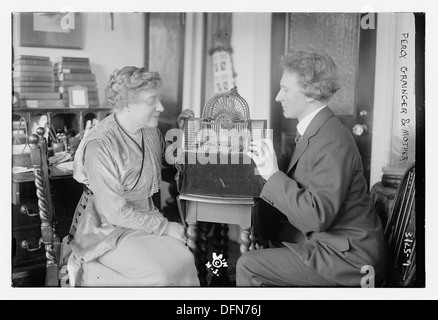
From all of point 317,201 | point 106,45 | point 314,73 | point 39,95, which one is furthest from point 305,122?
point 39,95

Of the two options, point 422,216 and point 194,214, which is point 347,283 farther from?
point 194,214

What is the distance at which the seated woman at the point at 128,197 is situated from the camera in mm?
1934

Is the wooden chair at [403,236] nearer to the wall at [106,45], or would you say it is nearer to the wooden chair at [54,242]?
the wooden chair at [54,242]

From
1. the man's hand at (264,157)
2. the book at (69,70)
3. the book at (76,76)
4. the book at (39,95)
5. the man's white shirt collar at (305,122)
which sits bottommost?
the man's hand at (264,157)

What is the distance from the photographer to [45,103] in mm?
2020

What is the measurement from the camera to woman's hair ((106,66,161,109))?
196 centimetres

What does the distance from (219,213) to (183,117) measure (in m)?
0.42

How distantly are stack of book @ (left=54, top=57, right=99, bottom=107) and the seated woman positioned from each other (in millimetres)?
83

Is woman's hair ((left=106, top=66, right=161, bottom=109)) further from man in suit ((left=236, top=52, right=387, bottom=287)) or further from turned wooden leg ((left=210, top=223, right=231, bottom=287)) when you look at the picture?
A: turned wooden leg ((left=210, top=223, right=231, bottom=287))

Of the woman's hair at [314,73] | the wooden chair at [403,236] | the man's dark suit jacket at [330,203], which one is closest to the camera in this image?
the man's dark suit jacket at [330,203]

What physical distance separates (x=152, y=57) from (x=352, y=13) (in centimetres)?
86

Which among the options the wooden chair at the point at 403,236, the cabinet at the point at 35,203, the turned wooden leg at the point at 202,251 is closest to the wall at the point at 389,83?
the wooden chair at the point at 403,236

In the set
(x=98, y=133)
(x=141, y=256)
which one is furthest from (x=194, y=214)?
(x=98, y=133)

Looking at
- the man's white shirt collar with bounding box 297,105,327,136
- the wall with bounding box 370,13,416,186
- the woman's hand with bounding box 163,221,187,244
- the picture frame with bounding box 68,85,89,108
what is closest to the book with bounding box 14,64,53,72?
the picture frame with bounding box 68,85,89,108
